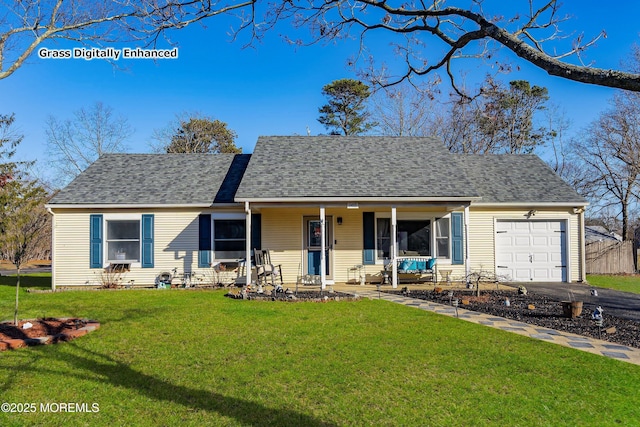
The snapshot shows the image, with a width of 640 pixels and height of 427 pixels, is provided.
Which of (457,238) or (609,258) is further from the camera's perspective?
(609,258)

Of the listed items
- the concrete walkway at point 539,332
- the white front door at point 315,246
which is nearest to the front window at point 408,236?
the white front door at point 315,246

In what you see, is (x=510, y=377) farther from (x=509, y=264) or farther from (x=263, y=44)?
(x=509, y=264)

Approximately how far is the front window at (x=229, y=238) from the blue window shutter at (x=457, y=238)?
22.2ft

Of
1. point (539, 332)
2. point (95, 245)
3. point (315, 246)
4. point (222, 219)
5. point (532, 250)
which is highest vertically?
point (222, 219)

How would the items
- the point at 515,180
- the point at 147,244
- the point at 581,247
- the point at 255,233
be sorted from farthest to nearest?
the point at 515,180
the point at 581,247
the point at 255,233
the point at 147,244

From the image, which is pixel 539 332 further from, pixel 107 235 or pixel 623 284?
pixel 107 235

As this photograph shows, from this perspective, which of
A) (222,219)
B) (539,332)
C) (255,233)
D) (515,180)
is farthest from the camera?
(515,180)

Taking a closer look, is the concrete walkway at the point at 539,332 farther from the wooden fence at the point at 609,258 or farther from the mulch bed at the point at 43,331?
the wooden fence at the point at 609,258

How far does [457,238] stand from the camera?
45.5ft

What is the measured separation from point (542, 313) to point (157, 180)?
1222 cm

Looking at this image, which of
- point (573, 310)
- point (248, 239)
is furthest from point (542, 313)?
point (248, 239)

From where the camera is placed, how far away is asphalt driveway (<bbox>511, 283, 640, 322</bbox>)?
933 cm

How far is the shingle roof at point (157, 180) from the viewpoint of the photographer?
13.6 m

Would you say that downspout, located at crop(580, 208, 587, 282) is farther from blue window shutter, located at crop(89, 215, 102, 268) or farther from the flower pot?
blue window shutter, located at crop(89, 215, 102, 268)
